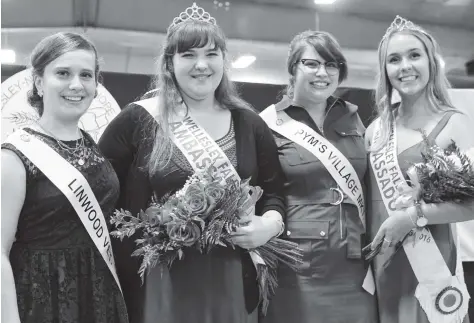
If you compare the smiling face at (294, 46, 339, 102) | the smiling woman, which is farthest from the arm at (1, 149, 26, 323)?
the smiling face at (294, 46, 339, 102)

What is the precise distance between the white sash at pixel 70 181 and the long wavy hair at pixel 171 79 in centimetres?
24

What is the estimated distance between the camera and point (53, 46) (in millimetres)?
1719

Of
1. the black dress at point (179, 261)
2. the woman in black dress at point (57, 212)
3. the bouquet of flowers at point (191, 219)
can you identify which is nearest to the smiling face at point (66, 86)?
the woman in black dress at point (57, 212)

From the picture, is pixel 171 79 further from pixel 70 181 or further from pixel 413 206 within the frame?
Answer: pixel 413 206

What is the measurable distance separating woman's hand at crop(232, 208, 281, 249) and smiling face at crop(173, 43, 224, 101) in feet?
1.47

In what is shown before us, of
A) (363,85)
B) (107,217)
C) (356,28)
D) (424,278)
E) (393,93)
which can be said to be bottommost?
(424,278)

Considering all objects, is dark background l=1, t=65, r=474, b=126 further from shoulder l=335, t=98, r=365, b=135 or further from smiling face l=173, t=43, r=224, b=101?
smiling face l=173, t=43, r=224, b=101

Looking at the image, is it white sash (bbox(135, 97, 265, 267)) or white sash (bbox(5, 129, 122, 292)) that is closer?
white sash (bbox(5, 129, 122, 292))

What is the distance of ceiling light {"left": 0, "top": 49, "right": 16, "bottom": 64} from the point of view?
10.2 ft

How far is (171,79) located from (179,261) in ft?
2.05

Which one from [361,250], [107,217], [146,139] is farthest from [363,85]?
[107,217]

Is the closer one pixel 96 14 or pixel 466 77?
Answer: pixel 96 14

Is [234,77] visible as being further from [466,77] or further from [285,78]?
[466,77]

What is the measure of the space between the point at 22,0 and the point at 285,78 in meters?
1.55
